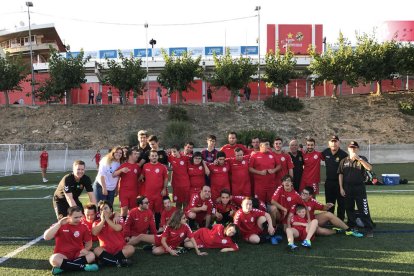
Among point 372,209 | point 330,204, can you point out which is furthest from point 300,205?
point 372,209

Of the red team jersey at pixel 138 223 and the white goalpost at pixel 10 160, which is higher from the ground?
the red team jersey at pixel 138 223

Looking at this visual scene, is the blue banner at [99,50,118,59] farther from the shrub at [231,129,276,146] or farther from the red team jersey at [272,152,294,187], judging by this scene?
the red team jersey at [272,152,294,187]

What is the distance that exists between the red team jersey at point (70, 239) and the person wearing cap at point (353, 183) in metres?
4.85

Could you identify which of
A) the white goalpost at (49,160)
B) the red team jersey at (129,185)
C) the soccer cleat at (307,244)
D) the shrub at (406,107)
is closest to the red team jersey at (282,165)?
the soccer cleat at (307,244)

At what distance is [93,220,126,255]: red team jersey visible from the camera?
6.15 meters

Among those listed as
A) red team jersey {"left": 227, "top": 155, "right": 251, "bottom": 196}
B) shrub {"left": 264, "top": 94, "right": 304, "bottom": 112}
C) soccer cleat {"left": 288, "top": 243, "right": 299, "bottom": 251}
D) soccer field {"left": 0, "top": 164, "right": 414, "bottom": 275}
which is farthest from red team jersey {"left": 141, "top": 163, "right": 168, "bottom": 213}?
shrub {"left": 264, "top": 94, "right": 304, "bottom": 112}

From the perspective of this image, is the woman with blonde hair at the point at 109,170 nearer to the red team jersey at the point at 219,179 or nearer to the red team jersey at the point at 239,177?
the red team jersey at the point at 219,179

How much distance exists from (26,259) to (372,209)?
7809 millimetres

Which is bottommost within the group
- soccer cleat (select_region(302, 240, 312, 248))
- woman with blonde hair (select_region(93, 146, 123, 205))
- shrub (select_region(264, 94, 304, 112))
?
soccer cleat (select_region(302, 240, 312, 248))

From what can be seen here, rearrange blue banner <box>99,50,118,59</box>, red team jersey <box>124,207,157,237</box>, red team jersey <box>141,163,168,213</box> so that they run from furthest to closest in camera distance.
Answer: blue banner <box>99,50,118,59</box>, red team jersey <box>141,163,168,213</box>, red team jersey <box>124,207,157,237</box>

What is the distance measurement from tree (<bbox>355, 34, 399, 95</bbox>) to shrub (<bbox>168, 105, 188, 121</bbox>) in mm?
13259

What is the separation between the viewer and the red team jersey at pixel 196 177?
8.29m

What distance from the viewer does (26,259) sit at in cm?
636

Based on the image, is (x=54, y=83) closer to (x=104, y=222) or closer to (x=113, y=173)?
(x=113, y=173)
